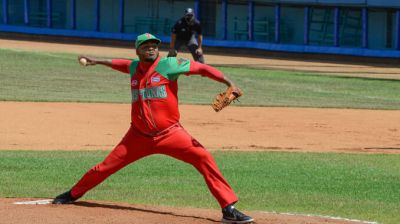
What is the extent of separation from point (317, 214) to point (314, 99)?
15.7 metres

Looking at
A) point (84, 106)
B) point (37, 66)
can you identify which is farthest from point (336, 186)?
point (37, 66)

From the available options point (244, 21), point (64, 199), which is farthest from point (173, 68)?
point (244, 21)

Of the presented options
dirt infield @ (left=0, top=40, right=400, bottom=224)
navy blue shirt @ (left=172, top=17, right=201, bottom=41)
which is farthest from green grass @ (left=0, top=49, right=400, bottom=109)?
dirt infield @ (left=0, top=40, right=400, bottom=224)

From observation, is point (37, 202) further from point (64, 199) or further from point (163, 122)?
point (163, 122)

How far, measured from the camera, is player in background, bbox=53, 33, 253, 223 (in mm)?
10688

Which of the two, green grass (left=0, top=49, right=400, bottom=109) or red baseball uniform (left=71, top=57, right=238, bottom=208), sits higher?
red baseball uniform (left=71, top=57, right=238, bottom=208)

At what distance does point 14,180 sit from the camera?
14.1m

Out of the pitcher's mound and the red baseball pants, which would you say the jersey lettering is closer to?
the red baseball pants

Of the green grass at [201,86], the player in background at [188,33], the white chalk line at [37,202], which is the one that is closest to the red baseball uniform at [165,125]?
the white chalk line at [37,202]

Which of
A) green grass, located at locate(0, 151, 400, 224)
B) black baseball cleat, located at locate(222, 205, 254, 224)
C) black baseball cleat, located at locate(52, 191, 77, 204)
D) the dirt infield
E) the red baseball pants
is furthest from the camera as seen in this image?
the dirt infield

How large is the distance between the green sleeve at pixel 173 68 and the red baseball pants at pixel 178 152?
507 mm

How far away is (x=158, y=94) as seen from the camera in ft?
35.4

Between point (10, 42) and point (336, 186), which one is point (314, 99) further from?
point (10, 42)

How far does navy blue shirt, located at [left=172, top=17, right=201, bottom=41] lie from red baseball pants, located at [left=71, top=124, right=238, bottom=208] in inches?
836
